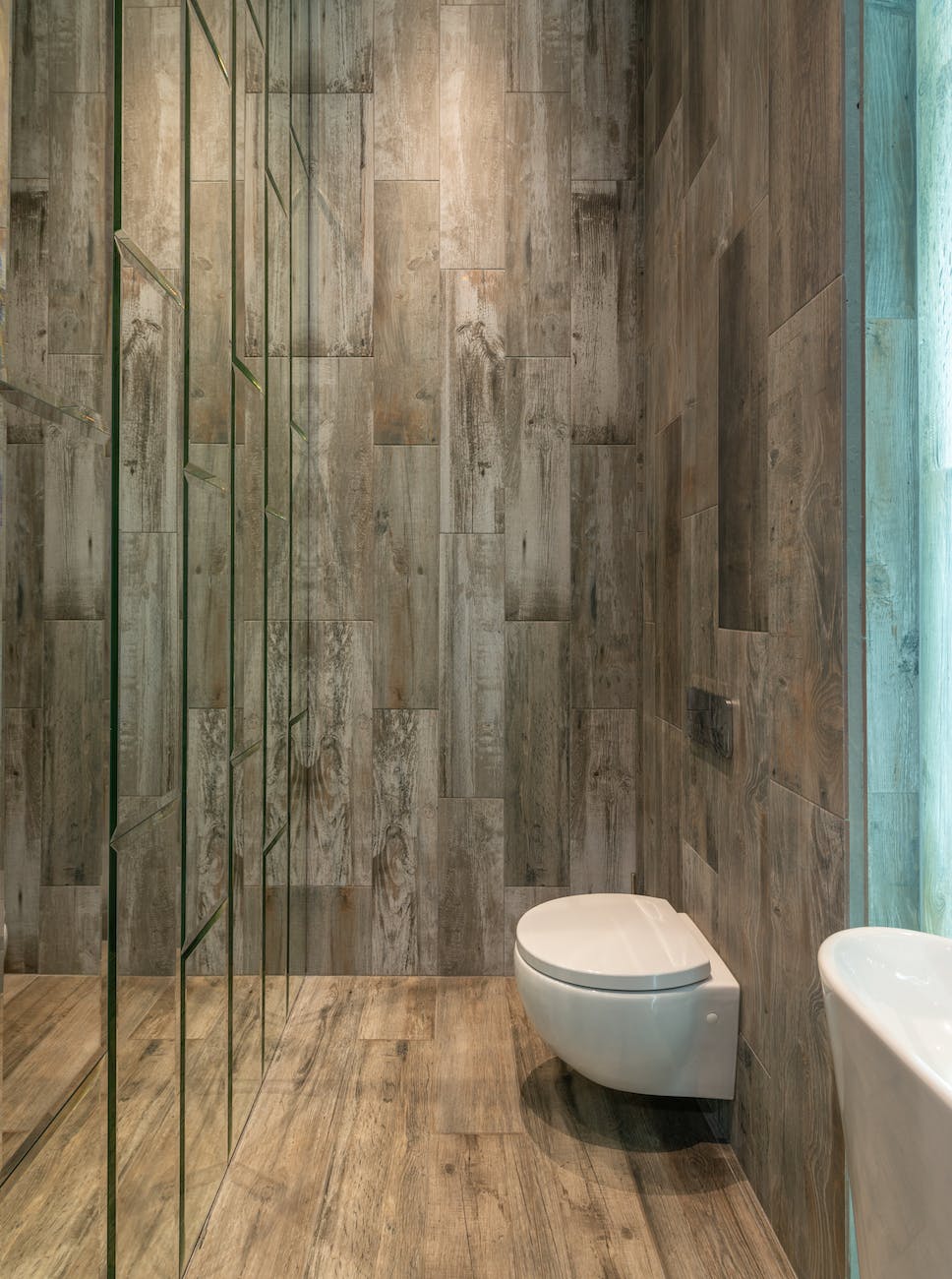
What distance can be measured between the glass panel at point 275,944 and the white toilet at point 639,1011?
25.3 inches

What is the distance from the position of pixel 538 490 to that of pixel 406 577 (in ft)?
1.49

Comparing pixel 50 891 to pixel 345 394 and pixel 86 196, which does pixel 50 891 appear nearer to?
pixel 86 196

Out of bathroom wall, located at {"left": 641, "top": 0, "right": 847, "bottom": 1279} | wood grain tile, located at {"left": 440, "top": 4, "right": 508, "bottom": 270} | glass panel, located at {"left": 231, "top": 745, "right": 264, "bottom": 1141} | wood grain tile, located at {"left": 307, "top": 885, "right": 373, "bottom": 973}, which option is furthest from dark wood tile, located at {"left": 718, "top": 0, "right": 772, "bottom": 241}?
wood grain tile, located at {"left": 307, "top": 885, "right": 373, "bottom": 973}

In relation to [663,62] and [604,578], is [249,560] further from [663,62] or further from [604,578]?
[663,62]

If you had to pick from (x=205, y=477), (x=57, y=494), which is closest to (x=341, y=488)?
(x=205, y=477)

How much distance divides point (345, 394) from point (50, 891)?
6.23ft

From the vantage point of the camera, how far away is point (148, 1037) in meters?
1.28

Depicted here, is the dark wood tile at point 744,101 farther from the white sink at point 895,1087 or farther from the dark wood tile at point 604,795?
the dark wood tile at point 604,795

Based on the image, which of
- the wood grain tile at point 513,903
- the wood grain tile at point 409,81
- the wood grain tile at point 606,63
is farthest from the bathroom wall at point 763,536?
the wood grain tile at point 409,81

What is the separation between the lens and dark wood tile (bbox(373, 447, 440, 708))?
8.63 ft

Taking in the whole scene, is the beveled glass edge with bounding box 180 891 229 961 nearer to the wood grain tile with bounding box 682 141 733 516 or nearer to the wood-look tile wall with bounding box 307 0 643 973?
the wood-look tile wall with bounding box 307 0 643 973

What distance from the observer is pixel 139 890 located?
4.13 ft

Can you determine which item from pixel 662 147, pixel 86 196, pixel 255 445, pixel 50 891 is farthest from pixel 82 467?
pixel 662 147

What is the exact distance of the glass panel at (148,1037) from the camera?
1202 millimetres
